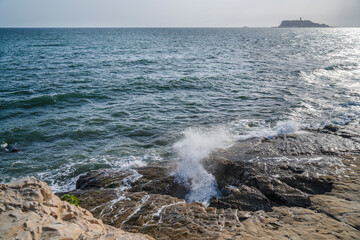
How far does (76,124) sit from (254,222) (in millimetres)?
16458

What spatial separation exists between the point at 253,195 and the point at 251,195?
0.26ft

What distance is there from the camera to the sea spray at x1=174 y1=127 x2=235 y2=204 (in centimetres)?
1108

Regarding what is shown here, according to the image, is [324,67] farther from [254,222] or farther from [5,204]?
[5,204]

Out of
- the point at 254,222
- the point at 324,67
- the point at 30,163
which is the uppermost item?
the point at 324,67

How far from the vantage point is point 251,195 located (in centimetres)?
943

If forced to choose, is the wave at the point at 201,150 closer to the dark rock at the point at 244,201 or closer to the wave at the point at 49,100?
the dark rock at the point at 244,201

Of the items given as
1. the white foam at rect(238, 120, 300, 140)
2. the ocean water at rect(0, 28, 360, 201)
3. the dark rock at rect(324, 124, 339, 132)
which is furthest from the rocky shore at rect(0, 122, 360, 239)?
the white foam at rect(238, 120, 300, 140)

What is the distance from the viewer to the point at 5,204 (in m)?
5.59

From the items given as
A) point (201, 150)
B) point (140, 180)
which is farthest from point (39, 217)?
point (201, 150)

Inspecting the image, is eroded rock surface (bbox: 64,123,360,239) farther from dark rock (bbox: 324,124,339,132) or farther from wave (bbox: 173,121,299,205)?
dark rock (bbox: 324,124,339,132)

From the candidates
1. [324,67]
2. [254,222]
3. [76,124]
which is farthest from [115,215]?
[324,67]

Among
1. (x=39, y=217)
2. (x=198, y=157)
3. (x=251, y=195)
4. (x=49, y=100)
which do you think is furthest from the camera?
(x=49, y=100)

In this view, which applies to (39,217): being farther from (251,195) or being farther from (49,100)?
(49,100)

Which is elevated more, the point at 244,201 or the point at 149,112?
the point at 149,112
